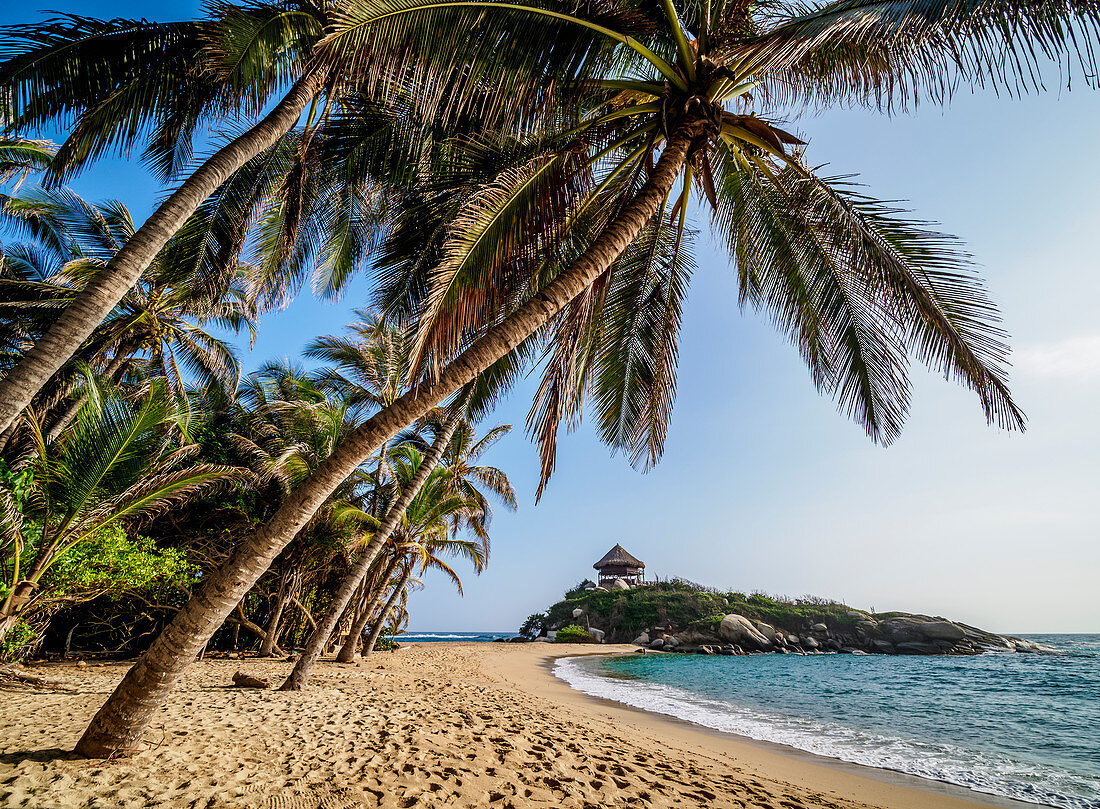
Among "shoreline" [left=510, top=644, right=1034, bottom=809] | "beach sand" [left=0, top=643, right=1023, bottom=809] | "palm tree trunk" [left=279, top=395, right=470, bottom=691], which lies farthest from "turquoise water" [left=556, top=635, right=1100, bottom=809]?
"palm tree trunk" [left=279, top=395, right=470, bottom=691]

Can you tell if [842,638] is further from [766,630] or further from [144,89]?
[144,89]

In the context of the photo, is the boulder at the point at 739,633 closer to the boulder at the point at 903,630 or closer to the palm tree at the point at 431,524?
the boulder at the point at 903,630

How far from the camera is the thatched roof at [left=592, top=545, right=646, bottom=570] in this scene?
162ft

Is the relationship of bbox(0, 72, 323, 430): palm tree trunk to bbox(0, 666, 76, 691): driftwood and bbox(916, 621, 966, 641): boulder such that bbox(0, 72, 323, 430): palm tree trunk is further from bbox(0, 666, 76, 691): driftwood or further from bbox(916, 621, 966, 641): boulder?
bbox(916, 621, 966, 641): boulder

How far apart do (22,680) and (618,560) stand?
46.9m

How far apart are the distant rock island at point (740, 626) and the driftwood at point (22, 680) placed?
37332 mm

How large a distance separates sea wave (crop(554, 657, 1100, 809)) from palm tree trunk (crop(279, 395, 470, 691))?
651 cm

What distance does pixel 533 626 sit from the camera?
155ft

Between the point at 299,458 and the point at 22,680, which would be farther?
the point at 299,458

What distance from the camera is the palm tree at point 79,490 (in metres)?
5.67

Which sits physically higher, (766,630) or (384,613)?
(384,613)

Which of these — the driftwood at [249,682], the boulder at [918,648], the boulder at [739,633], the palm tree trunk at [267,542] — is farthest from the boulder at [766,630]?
the palm tree trunk at [267,542]

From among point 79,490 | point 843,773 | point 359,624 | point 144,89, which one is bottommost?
point 843,773

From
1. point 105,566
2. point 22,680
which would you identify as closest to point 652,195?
point 105,566
